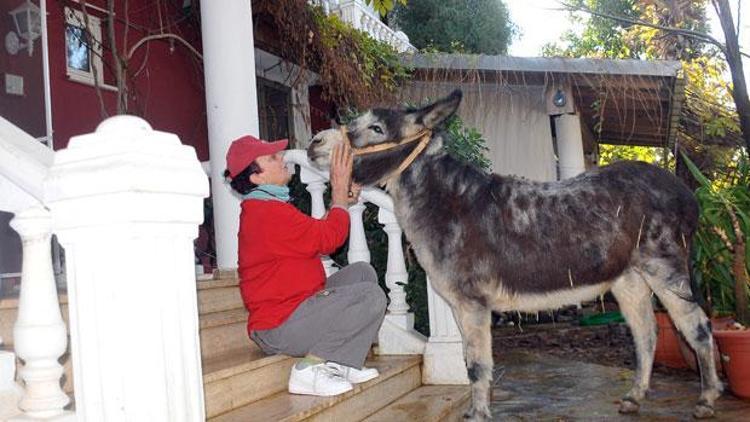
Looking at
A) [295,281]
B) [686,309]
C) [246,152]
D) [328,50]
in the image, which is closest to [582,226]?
[686,309]

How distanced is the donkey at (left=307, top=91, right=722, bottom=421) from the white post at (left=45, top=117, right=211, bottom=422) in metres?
1.93

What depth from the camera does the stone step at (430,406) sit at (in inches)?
150

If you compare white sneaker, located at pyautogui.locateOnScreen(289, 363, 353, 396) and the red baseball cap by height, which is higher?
the red baseball cap

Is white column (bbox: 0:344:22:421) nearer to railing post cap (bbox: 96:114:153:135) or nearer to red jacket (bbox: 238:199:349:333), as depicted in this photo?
railing post cap (bbox: 96:114:153:135)

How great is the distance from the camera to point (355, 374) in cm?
382

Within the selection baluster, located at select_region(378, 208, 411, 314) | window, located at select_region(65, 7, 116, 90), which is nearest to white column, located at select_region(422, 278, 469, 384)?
baluster, located at select_region(378, 208, 411, 314)

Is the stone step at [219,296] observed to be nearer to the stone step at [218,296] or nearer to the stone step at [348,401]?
the stone step at [218,296]

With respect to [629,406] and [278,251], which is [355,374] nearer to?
[278,251]

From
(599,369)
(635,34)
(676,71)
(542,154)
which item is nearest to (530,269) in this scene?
(599,369)

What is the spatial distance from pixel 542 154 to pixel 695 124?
2.71 m

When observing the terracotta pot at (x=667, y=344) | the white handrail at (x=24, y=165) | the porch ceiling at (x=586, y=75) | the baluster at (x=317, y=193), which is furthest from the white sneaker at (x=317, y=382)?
the porch ceiling at (x=586, y=75)

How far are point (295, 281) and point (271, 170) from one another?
23.2 inches

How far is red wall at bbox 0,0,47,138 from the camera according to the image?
637 centimetres

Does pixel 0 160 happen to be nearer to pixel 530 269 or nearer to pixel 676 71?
pixel 530 269
